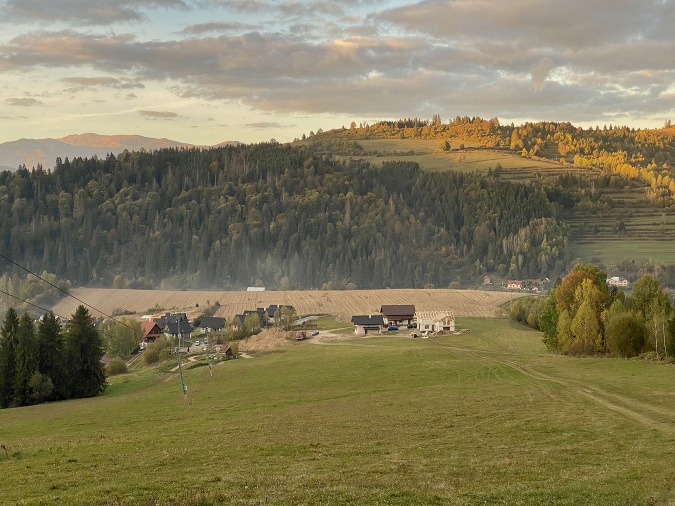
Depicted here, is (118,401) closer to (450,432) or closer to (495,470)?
(450,432)

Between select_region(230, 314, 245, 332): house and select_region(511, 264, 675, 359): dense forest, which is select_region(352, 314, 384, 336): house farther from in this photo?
select_region(511, 264, 675, 359): dense forest

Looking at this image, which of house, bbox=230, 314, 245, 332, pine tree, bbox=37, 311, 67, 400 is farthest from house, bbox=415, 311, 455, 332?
pine tree, bbox=37, 311, 67, 400

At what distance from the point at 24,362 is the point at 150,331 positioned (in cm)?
6948

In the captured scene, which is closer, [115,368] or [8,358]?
[8,358]

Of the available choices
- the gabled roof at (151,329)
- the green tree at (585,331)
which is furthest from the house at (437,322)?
the gabled roof at (151,329)

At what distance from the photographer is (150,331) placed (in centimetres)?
13925

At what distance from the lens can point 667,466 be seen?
929 inches

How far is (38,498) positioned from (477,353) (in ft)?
209

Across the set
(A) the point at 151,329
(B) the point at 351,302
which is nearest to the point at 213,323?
(A) the point at 151,329

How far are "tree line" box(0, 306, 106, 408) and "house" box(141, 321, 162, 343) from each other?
60.6 meters

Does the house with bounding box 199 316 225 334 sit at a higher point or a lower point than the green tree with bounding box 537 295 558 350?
lower

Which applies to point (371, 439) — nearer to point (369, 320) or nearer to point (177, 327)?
point (369, 320)

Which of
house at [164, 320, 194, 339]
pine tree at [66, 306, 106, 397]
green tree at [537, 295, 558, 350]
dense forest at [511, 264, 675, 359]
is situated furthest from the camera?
house at [164, 320, 194, 339]

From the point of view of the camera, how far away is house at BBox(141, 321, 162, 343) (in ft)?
447
